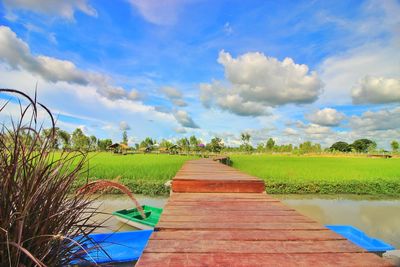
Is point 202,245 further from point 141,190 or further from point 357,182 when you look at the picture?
point 357,182

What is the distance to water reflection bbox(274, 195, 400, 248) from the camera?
22.4 ft

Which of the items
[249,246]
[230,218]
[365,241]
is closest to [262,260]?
[249,246]

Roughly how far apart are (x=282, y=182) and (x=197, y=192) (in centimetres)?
845

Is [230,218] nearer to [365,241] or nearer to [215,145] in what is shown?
[365,241]

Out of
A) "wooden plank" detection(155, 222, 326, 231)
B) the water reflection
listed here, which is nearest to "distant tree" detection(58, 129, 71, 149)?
"wooden plank" detection(155, 222, 326, 231)

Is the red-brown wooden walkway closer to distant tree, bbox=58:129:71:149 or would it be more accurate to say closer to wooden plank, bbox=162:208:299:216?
wooden plank, bbox=162:208:299:216

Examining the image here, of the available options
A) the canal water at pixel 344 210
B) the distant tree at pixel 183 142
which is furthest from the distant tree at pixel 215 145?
the canal water at pixel 344 210

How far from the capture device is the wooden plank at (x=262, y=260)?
1.23 meters

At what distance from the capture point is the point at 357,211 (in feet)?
27.9

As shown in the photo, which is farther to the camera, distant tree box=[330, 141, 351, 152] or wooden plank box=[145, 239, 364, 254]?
distant tree box=[330, 141, 351, 152]

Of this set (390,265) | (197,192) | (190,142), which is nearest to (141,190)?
(197,192)

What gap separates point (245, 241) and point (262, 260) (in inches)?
9.8

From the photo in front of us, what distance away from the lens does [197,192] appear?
3561 mm

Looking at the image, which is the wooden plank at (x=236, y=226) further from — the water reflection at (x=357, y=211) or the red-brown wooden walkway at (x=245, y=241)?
the water reflection at (x=357, y=211)
